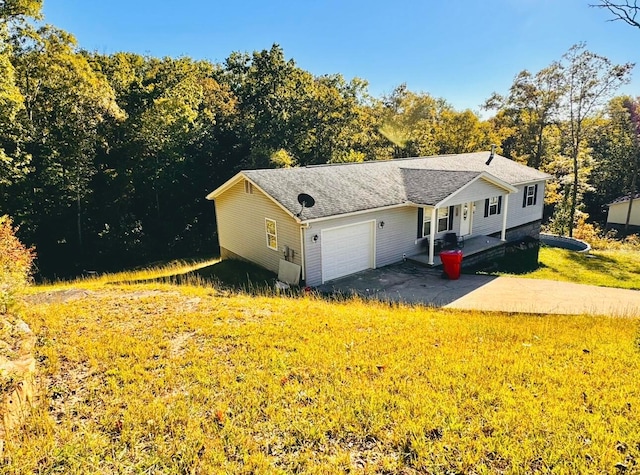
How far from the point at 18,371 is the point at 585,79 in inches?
1314

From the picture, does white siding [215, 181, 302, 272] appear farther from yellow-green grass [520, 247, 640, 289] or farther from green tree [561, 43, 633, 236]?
green tree [561, 43, 633, 236]

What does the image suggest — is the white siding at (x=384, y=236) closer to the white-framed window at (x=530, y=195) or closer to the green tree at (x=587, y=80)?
the white-framed window at (x=530, y=195)

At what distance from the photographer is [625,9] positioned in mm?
9984

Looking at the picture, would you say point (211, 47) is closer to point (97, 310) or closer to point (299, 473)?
point (97, 310)

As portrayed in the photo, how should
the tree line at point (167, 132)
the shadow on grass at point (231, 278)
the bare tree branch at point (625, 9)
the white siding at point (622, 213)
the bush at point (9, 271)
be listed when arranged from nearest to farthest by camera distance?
the bush at point (9, 271)
the bare tree branch at point (625, 9)
the shadow on grass at point (231, 278)
the tree line at point (167, 132)
the white siding at point (622, 213)

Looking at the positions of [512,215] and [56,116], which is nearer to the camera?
[512,215]

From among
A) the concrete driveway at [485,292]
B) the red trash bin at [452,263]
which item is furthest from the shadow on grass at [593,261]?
the red trash bin at [452,263]

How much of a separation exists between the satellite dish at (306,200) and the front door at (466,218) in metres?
8.02

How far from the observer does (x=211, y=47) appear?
1419 inches

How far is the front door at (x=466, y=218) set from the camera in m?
18.3

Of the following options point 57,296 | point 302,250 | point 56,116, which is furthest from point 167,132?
point 57,296

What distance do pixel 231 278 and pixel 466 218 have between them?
11.1 metres

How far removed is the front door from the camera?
60.0 ft

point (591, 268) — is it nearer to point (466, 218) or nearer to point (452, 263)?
point (466, 218)
